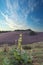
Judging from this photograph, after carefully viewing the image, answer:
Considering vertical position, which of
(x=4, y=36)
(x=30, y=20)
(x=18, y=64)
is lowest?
(x=18, y=64)

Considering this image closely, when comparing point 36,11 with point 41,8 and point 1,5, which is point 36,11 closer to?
point 41,8

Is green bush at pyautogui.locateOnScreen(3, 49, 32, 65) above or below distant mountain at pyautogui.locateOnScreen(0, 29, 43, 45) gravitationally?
below

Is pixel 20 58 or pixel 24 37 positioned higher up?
pixel 24 37

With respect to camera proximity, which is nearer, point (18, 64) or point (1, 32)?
point (18, 64)

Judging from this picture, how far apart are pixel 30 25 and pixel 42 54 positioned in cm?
78

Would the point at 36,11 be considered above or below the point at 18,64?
above

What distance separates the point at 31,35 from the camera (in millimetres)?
4406

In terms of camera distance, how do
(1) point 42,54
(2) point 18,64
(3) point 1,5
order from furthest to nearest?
(3) point 1,5 → (1) point 42,54 → (2) point 18,64

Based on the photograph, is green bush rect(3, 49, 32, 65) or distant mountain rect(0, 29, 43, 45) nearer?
green bush rect(3, 49, 32, 65)

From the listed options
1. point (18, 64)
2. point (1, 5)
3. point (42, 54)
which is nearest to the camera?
point (18, 64)

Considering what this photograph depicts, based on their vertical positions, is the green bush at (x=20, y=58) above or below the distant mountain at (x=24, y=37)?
below

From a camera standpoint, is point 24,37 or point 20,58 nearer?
point 20,58

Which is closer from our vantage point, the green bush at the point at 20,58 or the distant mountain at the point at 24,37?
the green bush at the point at 20,58

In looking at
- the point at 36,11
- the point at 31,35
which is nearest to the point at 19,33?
the point at 31,35
